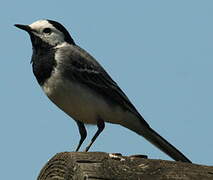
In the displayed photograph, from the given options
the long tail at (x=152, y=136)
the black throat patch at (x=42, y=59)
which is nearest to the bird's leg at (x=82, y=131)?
the long tail at (x=152, y=136)

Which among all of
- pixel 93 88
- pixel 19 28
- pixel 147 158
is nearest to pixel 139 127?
pixel 93 88

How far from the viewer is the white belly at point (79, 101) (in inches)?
317

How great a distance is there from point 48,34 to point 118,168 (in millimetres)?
5318

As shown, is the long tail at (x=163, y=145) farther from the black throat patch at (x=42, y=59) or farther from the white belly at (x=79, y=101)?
the black throat patch at (x=42, y=59)

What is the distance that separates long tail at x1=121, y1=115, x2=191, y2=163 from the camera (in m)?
7.49

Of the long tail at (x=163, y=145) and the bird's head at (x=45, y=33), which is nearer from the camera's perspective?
the long tail at (x=163, y=145)

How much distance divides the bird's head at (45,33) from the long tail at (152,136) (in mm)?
1719

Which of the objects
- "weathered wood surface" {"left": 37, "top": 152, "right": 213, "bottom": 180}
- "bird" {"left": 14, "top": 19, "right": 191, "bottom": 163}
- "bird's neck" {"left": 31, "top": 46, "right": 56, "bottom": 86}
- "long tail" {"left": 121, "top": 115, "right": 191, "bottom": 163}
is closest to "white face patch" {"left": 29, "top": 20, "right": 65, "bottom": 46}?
"bird" {"left": 14, "top": 19, "right": 191, "bottom": 163}

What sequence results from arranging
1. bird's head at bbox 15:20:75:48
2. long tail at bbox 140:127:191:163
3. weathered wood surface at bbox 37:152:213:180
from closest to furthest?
weathered wood surface at bbox 37:152:213:180
long tail at bbox 140:127:191:163
bird's head at bbox 15:20:75:48

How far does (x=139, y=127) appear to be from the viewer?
888 cm

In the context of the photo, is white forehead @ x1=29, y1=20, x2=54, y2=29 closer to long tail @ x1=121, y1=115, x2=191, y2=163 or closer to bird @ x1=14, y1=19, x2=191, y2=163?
bird @ x1=14, y1=19, x2=191, y2=163

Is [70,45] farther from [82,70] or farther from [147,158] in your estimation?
[147,158]

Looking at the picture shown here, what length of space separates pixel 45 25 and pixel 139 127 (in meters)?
2.23

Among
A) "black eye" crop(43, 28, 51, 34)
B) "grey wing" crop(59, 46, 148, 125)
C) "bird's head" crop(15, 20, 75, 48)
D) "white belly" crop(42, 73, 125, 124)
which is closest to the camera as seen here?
"white belly" crop(42, 73, 125, 124)
